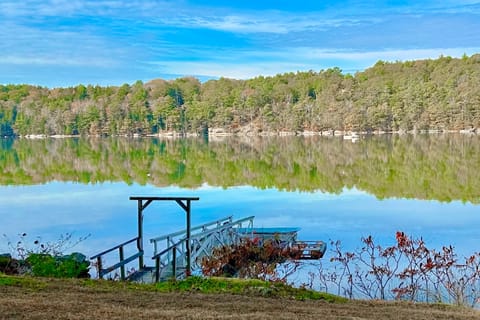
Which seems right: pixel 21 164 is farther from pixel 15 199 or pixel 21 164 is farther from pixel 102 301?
pixel 102 301

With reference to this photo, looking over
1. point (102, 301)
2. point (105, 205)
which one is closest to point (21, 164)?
point (105, 205)

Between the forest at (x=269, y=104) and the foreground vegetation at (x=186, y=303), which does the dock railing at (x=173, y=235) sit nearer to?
the foreground vegetation at (x=186, y=303)

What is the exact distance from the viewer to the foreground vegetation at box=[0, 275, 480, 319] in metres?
5.90

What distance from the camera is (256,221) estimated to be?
66.6 ft

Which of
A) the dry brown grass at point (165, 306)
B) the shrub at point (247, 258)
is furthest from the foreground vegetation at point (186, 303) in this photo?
the shrub at point (247, 258)

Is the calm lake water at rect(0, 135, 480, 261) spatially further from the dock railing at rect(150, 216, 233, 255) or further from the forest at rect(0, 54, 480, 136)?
the forest at rect(0, 54, 480, 136)

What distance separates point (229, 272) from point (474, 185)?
57.2 feet

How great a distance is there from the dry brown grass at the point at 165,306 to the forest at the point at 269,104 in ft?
257

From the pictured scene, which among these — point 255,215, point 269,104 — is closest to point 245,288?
point 255,215

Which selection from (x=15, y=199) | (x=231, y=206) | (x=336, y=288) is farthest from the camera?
(x=15, y=199)

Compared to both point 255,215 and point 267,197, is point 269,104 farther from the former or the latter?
point 255,215

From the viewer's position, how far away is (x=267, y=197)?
25828 millimetres

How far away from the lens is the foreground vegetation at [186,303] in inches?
232

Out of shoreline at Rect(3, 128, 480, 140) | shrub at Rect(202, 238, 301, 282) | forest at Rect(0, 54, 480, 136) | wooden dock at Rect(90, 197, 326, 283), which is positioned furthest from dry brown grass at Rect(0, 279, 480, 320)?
forest at Rect(0, 54, 480, 136)
